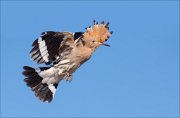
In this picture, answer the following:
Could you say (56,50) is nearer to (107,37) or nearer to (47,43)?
(47,43)

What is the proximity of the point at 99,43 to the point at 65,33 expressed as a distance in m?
0.34

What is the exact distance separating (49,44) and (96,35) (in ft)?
1.54

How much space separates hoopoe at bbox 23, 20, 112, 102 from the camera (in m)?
5.77

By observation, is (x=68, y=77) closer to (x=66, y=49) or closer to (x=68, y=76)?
(x=68, y=76)

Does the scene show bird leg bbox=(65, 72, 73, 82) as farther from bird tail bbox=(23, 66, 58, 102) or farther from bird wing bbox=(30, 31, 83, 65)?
bird tail bbox=(23, 66, 58, 102)

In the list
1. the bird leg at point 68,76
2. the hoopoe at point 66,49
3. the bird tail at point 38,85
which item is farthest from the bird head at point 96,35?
the bird tail at point 38,85

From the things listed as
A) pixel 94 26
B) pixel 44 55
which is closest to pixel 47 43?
pixel 44 55

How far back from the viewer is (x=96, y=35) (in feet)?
18.9

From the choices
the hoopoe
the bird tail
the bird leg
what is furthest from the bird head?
the bird tail

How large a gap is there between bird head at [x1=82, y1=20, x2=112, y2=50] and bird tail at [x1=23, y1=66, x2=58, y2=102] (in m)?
0.70

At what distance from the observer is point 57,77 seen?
6.09m

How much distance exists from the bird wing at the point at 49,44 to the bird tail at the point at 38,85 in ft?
1.20

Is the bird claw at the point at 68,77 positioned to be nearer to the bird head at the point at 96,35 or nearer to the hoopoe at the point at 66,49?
the hoopoe at the point at 66,49

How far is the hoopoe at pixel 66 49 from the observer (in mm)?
5770
